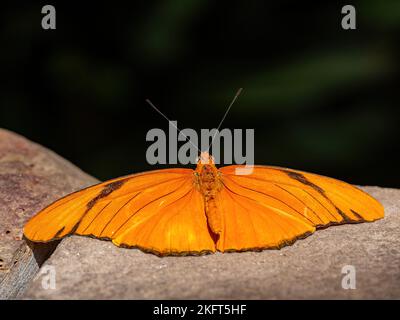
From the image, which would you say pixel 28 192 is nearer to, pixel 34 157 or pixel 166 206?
pixel 34 157

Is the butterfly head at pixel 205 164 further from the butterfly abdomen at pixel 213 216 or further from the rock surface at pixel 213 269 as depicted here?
the rock surface at pixel 213 269

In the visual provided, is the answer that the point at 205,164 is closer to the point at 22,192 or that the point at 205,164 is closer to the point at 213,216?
the point at 213,216

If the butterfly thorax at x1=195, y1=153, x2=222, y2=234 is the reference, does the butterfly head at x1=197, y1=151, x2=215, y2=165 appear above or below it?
above

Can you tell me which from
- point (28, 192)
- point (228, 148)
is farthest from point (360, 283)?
point (228, 148)

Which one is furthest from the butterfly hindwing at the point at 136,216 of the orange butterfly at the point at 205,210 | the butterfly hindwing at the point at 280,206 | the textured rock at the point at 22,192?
the textured rock at the point at 22,192

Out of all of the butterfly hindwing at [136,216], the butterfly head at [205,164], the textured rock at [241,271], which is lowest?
the textured rock at [241,271]

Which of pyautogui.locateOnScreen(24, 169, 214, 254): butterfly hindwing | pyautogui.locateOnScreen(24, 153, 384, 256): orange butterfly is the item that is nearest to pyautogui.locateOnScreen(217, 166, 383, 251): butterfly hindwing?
pyautogui.locateOnScreen(24, 153, 384, 256): orange butterfly

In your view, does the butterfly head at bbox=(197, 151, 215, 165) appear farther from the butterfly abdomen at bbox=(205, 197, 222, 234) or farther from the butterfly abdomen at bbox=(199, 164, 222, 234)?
the butterfly abdomen at bbox=(205, 197, 222, 234)

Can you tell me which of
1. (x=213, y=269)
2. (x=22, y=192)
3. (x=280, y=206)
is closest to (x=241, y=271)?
(x=213, y=269)
